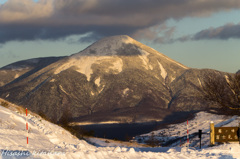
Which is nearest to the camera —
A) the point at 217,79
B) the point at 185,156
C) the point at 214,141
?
the point at 185,156

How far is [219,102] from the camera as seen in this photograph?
109 ft

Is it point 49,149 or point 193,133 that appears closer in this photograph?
point 49,149

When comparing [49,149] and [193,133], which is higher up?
[49,149]

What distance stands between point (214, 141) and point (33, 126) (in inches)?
516

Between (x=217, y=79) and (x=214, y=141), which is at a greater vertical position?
(x=217, y=79)

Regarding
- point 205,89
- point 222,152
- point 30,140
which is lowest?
point 222,152

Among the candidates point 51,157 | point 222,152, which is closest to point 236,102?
point 222,152

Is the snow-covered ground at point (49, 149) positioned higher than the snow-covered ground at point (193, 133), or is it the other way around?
the snow-covered ground at point (49, 149)

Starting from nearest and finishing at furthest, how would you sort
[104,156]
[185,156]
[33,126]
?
[104,156] → [185,156] → [33,126]

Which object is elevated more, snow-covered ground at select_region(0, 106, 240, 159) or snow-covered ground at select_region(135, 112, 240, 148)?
snow-covered ground at select_region(0, 106, 240, 159)

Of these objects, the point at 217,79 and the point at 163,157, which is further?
the point at 217,79

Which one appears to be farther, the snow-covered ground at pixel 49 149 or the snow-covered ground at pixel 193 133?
the snow-covered ground at pixel 193 133

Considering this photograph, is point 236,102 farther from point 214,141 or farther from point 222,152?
point 222,152

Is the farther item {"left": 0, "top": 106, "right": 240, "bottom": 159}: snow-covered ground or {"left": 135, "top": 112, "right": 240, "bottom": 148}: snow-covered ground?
{"left": 135, "top": 112, "right": 240, "bottom": 148}: snow-covered ground
